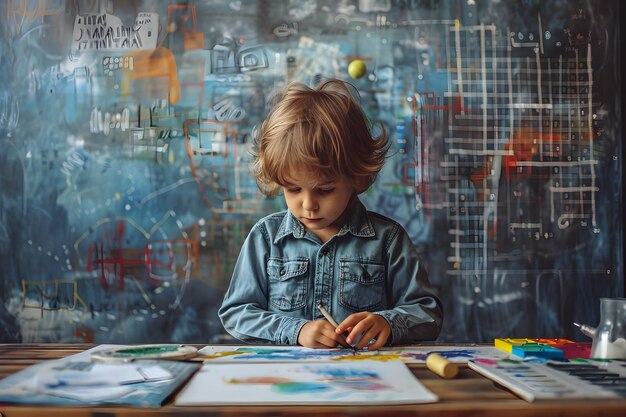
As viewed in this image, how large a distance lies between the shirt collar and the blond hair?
5 cm

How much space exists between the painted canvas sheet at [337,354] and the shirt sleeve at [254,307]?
11 centimetres

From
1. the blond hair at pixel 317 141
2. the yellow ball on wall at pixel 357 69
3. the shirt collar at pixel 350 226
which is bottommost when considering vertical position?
the shirt collar at pixel 350 226

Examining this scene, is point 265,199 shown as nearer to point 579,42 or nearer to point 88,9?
point 88,9

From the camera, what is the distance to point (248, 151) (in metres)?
2.65

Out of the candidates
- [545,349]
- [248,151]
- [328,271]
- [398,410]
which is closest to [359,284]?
[328,271]

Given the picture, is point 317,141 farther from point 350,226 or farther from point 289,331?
point 289,331

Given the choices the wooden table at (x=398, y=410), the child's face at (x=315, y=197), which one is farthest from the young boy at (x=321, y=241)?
the wooden table at (x=398, y=410)

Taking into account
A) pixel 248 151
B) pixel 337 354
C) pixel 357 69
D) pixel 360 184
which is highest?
pixel 357 69

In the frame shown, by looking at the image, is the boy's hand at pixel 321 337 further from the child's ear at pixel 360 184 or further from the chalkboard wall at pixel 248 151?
the chalkboard wall at pixel 248 151

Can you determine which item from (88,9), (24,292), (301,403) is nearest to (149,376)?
(301,403)

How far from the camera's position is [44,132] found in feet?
8.85

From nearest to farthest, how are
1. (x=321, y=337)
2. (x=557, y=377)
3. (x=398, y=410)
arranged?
(x=398, y=410)
(x=557, y=377)
(x=321, y=337)

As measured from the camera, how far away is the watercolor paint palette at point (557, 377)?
71 cm

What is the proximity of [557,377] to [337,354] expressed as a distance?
327 millimetres
